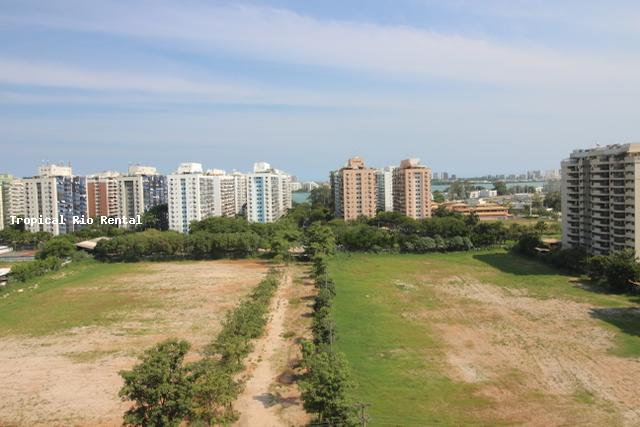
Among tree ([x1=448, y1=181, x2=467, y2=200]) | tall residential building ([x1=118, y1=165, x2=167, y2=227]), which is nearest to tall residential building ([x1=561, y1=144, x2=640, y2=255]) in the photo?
tall residential building ([x1=118, y1=165, x2=167, y2=227])

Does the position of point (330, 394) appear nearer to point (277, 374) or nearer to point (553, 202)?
point (277, 374)

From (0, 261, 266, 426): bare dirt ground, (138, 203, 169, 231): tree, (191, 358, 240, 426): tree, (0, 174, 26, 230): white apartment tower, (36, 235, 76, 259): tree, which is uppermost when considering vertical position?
(0, 174, 26, 230): white apartment tower

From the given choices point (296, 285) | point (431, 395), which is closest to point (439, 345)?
point (431, 395)

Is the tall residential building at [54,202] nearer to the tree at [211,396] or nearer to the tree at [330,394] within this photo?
the tree at [211,396]

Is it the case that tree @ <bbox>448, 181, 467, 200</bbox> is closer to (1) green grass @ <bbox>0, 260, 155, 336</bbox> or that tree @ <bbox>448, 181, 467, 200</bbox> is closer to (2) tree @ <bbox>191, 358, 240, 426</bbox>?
(1) green grass @ <bbox>0, 260, 155, 336</bbox>

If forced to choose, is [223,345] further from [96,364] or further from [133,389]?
[133,389]

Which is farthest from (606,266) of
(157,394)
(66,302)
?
(66,302)
